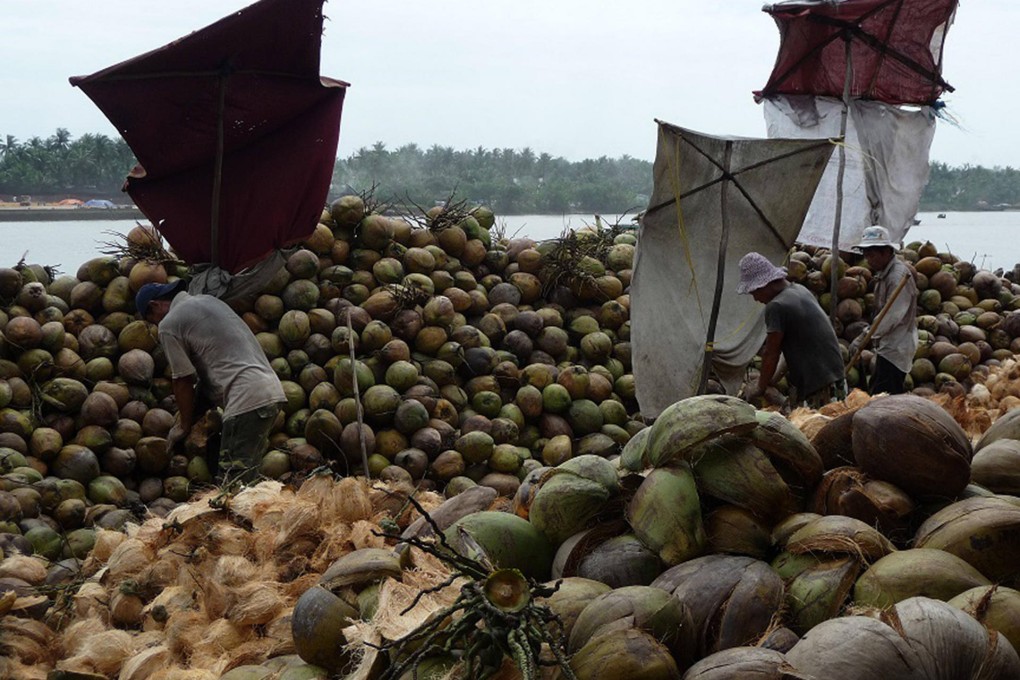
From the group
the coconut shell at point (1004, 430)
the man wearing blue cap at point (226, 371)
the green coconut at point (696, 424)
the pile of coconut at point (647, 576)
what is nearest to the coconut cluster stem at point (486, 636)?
the pile of coconut at point (647, 576)

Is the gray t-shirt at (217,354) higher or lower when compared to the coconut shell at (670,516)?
lower

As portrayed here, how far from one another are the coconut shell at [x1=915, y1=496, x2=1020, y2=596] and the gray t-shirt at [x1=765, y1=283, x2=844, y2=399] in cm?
413

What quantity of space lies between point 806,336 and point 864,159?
147 inches

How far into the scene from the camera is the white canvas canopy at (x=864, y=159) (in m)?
8.98

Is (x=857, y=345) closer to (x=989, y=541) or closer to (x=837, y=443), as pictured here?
(x=837, y=443)

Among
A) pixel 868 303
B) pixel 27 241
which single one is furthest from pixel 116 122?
pixel 868 303

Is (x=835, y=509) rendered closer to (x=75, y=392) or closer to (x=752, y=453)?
(x=752, y=453)

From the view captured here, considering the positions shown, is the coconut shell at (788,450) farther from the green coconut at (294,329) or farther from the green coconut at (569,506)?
the green coconut at (294,329)

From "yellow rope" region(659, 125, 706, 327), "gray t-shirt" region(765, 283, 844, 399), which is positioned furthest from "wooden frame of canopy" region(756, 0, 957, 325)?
"gray t-shirt" region(765, 283, 844, 399)

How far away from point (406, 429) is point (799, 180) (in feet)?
10.2

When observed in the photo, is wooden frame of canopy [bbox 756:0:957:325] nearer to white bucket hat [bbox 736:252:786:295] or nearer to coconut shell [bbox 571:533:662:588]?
white bucket hat [bbox 736:252:786:295]

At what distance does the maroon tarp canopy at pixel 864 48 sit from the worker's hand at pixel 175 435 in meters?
6.09

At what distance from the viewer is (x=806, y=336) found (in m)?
6.00

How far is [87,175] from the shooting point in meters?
7.88
